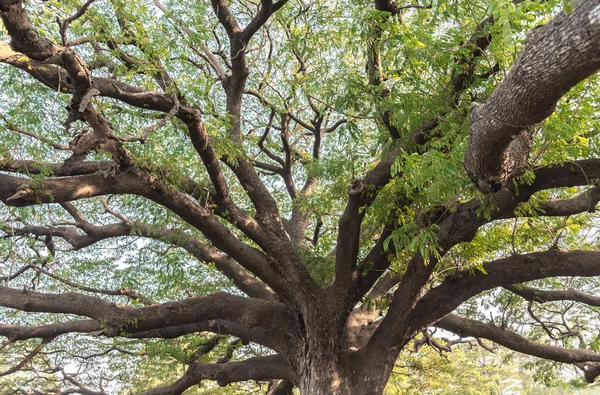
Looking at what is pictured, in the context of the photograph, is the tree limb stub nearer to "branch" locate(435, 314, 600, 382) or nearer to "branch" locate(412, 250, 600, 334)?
"branch" locate(412, 250, 600, 334)

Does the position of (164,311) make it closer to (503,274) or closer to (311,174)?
(311,174)

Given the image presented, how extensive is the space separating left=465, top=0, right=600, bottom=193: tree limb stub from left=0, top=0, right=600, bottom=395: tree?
1 centimetres

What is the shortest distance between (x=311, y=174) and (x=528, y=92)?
10.7 feet

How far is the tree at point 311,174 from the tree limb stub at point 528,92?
0.04 ft

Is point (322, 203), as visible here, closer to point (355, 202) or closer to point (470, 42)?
point (355, 202)

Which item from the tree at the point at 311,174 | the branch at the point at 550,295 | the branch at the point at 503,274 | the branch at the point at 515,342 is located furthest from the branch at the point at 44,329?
the branch at the point at 550,295

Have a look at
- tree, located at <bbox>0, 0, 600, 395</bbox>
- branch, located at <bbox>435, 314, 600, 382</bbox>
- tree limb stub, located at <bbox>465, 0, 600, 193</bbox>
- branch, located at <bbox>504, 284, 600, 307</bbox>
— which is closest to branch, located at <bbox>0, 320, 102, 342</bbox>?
tree, located at <bbox>0, 0, 600, 395</bbox>

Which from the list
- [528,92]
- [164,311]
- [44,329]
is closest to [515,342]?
[164,311]

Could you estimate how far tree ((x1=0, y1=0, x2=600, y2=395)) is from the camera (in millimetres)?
3027

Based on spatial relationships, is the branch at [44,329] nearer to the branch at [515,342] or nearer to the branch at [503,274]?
the branch at [503,274]

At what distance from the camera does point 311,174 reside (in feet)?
17.5

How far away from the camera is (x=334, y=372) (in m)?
4.79

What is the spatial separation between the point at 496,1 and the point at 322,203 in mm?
4092

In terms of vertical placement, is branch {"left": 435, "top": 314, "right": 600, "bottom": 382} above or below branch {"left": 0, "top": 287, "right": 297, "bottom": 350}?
below
